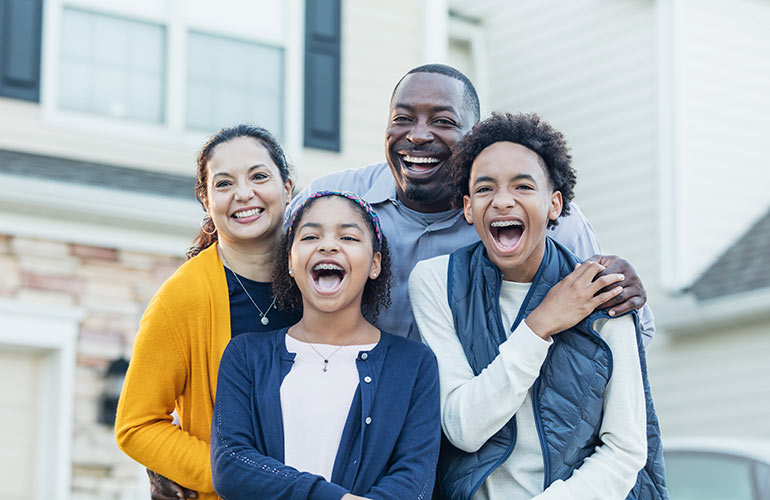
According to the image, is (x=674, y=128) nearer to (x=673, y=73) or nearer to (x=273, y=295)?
(x=673, y=73)

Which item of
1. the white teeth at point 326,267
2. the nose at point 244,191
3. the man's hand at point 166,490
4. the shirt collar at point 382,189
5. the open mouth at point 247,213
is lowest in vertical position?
the man's hand at point 166,490

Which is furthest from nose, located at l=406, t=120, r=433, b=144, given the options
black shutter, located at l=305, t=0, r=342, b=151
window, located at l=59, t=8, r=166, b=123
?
black shutter, located at l=305, t=0, r=342, b=151

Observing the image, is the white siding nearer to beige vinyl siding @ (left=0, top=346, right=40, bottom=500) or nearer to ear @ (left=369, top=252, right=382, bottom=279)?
beige vinyl siding @ (left=0, top=346, right=40, bottom=500)

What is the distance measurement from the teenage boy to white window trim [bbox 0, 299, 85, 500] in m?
4.93

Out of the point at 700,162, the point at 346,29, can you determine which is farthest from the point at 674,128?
the point at 346,29

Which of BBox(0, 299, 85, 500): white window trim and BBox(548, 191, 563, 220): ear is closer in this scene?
BBox(548, 191, 563, 220): ear

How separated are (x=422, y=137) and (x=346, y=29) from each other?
5.72 m

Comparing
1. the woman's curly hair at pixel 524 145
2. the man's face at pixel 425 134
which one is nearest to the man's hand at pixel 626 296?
the woman's curly hair at pixel 524 145

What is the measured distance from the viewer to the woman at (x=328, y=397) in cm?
336

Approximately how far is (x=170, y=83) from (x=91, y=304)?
1.78 metres

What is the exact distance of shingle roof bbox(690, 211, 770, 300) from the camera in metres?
11.1

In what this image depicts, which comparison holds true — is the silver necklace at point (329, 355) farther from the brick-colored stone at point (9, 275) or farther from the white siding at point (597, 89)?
the white siding at point (597, 89)

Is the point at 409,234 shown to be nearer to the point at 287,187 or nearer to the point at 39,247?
the point at 287,187

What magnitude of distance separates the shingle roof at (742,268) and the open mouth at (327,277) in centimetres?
791
